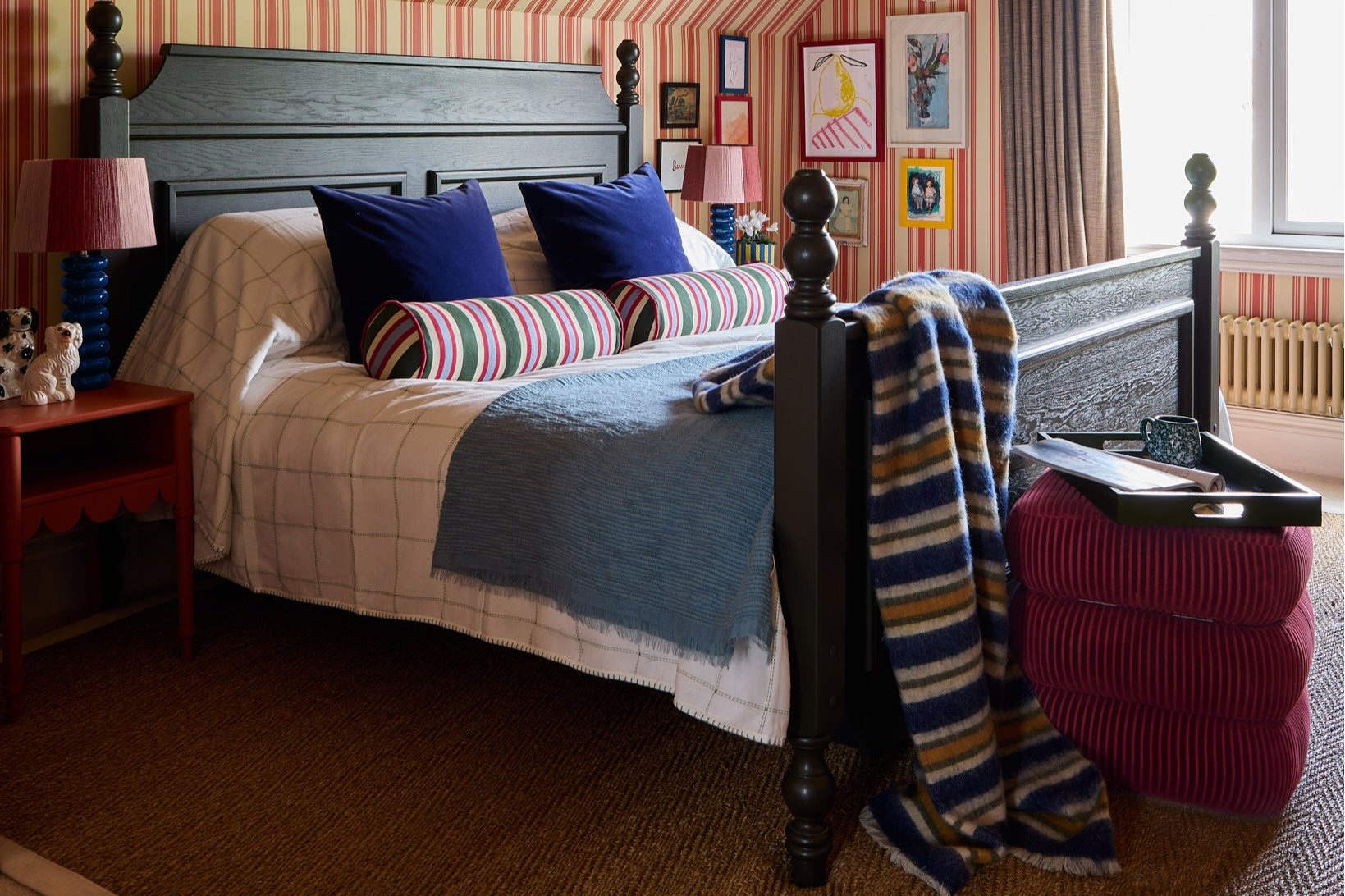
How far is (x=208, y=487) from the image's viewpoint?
9.21ft

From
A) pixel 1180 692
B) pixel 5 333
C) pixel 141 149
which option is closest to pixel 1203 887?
pixel 1180 692

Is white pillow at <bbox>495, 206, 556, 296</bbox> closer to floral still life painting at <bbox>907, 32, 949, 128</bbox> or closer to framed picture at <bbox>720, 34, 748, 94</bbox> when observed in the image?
framed picture at <bbox>720, 34, 748, 94</bbox>

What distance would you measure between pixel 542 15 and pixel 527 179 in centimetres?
61

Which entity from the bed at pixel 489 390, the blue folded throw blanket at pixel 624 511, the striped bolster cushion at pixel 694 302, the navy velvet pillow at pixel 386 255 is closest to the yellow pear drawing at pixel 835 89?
the bed at pixel 489 390

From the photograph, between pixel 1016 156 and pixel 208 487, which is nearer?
pixel 208 487

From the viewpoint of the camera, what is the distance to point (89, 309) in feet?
9.13

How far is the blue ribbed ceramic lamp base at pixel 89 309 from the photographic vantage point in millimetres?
2766

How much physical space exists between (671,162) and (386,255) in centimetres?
210

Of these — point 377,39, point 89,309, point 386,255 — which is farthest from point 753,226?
point 89,309

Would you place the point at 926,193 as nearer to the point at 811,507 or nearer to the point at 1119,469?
the point at 1119,469

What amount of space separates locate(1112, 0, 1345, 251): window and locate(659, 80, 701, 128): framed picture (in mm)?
1562

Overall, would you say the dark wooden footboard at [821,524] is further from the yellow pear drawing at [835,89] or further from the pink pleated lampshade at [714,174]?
the yellow pear drawing at [835,89]

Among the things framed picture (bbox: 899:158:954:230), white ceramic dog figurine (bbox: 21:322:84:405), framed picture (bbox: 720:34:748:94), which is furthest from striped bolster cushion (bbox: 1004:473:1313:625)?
framed picture (bbox: 720:34:748:94)

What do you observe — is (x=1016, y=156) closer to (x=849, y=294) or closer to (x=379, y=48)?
(x=849, y=294)
